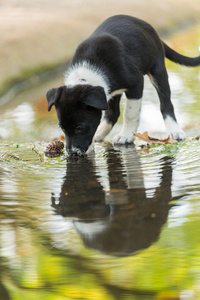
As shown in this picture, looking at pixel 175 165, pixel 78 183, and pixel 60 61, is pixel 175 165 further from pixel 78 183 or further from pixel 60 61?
pixel 60 61

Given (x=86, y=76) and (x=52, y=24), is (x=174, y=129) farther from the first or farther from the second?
(x=52, y=24)

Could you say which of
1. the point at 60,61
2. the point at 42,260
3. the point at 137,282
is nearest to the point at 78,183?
the point at 42,260

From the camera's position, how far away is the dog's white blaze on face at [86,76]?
149 inches

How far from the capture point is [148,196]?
2.50 m

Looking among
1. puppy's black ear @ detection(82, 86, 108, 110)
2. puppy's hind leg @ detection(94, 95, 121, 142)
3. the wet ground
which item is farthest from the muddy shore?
the wet ground

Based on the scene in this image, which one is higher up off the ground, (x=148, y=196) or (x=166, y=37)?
(x=148, y=196)

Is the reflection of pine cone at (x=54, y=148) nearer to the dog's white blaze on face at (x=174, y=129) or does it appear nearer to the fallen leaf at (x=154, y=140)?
the fallen leaf at (x=154, y=140)

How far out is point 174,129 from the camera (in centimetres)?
448

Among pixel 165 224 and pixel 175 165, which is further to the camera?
pixel 175 165

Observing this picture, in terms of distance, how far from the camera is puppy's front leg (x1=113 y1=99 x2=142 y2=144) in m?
4.24

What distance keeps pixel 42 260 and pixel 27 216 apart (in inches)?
19.4

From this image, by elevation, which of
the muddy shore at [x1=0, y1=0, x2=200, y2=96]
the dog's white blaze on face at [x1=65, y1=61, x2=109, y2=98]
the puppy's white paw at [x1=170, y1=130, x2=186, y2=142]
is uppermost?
the dog's white blaze on face at [x1=65, y1=61, x2=109, y2=98]

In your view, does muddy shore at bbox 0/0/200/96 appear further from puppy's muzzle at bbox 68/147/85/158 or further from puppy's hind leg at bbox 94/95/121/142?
puppy's muzzle at bbox 68/147/85/158

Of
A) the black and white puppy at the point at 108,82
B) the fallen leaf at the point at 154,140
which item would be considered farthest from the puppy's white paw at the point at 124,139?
the fallen leaf at the point at 154,140
